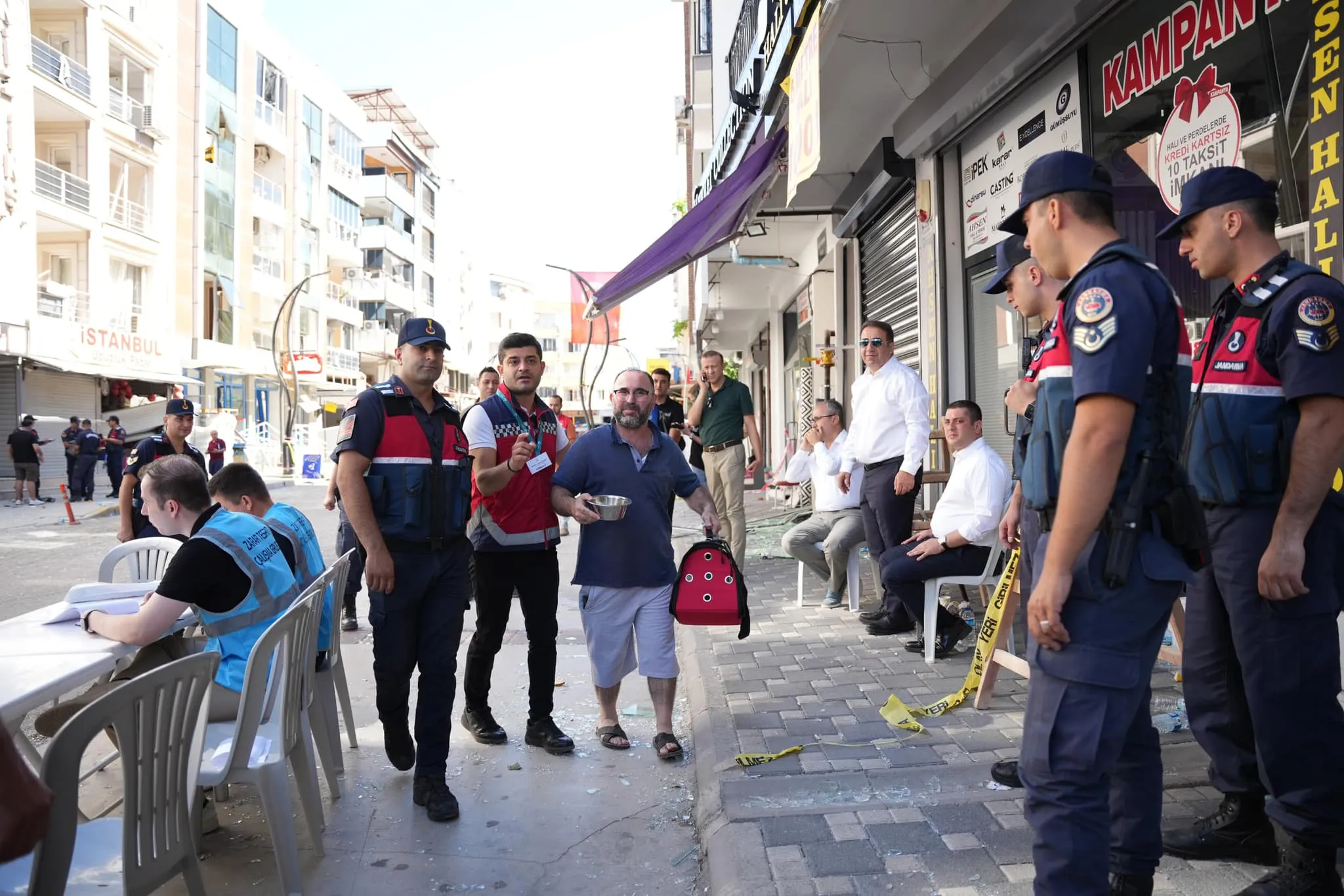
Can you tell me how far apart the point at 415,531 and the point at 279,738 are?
3.16ft

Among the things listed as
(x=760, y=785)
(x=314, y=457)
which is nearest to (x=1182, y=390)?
(x=760, y=785)

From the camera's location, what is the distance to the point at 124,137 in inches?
1111

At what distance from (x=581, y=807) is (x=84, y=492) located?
2095 cm

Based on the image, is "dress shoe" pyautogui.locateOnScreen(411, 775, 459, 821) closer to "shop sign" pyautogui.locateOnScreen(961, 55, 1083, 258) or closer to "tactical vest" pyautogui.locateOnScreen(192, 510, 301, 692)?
"tactical vest" pyautogui.locateOnScreen(192, 510, 301, 692)

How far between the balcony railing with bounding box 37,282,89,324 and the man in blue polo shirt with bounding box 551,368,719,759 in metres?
25.2

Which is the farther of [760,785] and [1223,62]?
[1223,62]

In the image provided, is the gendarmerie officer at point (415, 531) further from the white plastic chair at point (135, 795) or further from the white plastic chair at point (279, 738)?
the white plastic chair at point (135, 795)

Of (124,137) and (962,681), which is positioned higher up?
(124,137)

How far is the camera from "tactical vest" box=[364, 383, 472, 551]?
3.92 metres

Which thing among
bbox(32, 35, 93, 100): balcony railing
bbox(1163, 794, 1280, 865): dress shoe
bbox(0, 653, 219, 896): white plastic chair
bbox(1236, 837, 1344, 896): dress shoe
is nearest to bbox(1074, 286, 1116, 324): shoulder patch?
bbox(1236, 837, 1344, 896): dress shoe

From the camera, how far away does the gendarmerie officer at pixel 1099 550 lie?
2141 millimetres

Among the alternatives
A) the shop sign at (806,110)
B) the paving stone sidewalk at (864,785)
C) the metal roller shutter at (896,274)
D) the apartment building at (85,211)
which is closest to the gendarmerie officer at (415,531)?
the paving stone sidewalk at (864,785)

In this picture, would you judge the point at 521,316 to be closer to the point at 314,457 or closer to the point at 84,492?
the point at 314,457

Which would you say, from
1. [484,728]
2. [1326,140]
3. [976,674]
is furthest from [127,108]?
[1326,140]
